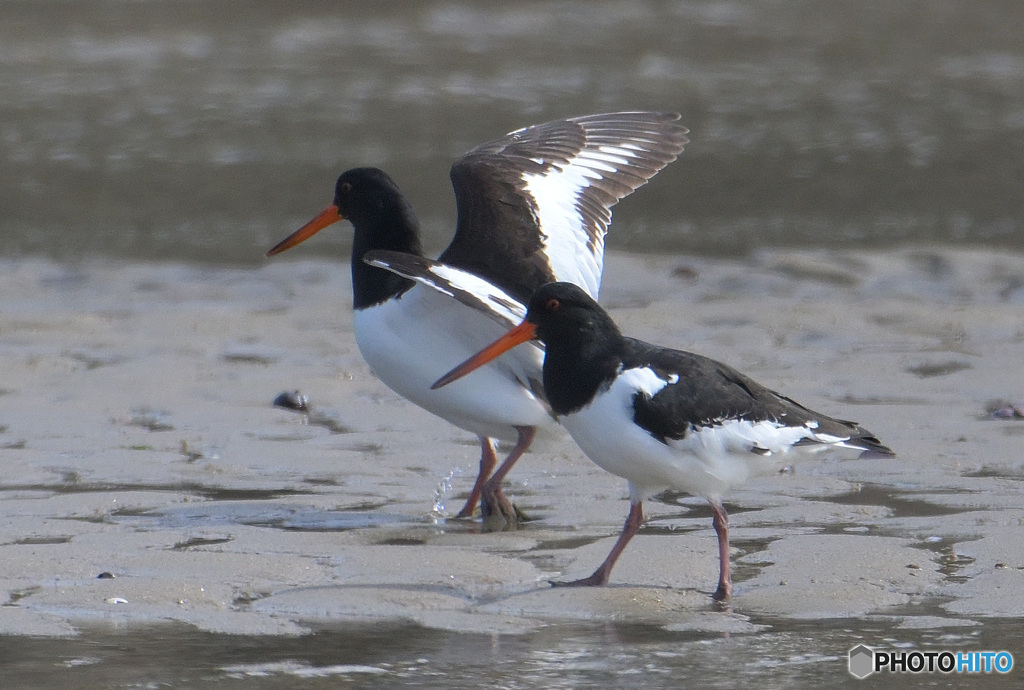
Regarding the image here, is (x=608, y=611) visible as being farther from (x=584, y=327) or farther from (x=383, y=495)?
(x=383, y=495)

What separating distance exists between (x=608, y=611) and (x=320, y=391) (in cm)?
333

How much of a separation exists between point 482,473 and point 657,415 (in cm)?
148

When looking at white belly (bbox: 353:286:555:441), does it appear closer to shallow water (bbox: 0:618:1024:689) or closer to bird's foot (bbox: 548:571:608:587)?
bird's foot (bbox: 548:571:608:587)

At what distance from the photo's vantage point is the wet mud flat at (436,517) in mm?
3977

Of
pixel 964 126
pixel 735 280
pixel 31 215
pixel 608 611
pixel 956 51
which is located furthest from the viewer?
pixel 956 51

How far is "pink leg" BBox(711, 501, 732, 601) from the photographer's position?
4363mm

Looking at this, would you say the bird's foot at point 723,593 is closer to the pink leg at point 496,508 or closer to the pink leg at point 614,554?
the pink leg at point 614,554

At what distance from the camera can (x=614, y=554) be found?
15.0ft

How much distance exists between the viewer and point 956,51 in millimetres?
16422

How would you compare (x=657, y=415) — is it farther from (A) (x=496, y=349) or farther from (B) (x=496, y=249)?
(B) (x=496, y=249)

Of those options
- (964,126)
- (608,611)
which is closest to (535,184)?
(608,611)

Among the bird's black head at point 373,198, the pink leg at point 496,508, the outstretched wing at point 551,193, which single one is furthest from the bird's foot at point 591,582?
the bird's black head at point 373,198

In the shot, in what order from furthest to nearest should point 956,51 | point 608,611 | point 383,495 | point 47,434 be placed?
1. point 956,51
2. point 47,434
3. point 383,495
4. point 608,611

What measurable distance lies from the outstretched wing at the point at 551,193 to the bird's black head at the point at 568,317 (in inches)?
43.6
